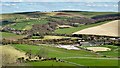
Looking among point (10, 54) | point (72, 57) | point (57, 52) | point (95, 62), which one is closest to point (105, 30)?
point (57, 52)

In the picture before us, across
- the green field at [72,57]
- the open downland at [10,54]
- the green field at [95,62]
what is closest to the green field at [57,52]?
the green field at [72,57]

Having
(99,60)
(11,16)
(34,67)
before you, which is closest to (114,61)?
(99,60)

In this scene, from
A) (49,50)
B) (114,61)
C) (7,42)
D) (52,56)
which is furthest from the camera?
(7,42)

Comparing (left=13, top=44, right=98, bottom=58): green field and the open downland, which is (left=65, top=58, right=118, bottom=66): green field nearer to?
(left=13, top=44, right=98, bottom=58): green field

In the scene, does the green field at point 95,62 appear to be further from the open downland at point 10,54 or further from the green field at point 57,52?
the open downland at point 10,54

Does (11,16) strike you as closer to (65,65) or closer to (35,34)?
(35,34)

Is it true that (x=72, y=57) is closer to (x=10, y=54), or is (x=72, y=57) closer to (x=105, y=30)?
(x=10, y=54)

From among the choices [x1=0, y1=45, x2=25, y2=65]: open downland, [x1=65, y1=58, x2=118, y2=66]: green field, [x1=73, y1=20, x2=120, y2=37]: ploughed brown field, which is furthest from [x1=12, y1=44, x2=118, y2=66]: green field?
[x1=73, y1=20, x2=120, y2=37]: ploughed brown field

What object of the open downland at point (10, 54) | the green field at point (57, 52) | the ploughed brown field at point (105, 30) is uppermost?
the open downland at point (10, 54)

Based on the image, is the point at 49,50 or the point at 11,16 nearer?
the point at 49,50
